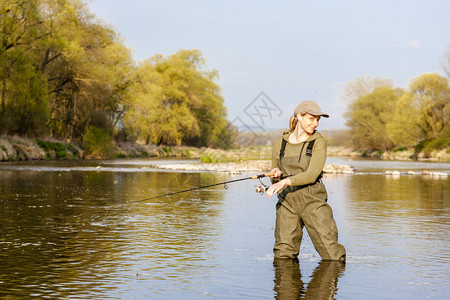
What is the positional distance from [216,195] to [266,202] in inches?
89.5

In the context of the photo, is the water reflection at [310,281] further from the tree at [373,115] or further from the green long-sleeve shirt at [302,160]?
the tree at [373,115]

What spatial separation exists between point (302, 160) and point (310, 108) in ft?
1.92

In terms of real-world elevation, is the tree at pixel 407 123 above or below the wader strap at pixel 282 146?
above

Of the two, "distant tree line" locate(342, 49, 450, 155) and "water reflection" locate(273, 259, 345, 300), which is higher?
"distant tree line" locate(342, 49, 450, 155)

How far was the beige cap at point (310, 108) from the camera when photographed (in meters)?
6.98

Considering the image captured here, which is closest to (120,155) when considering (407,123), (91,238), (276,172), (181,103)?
(181,103)

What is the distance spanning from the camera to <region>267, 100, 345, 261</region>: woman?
7.02m

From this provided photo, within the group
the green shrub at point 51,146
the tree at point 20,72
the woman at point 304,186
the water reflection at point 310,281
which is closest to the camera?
the water reflection at point 310,281

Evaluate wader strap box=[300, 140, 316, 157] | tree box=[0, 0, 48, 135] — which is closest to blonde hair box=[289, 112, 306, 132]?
wader strap box=[300, 140, 316, 157]

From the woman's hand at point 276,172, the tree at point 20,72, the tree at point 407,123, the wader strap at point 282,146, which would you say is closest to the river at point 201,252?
the woman's hand at point 276,172

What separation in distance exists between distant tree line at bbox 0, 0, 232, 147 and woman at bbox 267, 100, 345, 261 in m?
36.8

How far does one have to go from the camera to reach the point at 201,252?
8.45 meters

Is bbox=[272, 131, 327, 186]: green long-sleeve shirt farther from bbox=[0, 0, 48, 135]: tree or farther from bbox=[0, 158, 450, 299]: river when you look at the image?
bbox=[0, 0, 48, 135]: tree

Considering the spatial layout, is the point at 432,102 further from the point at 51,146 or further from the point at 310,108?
the point at 310,108
